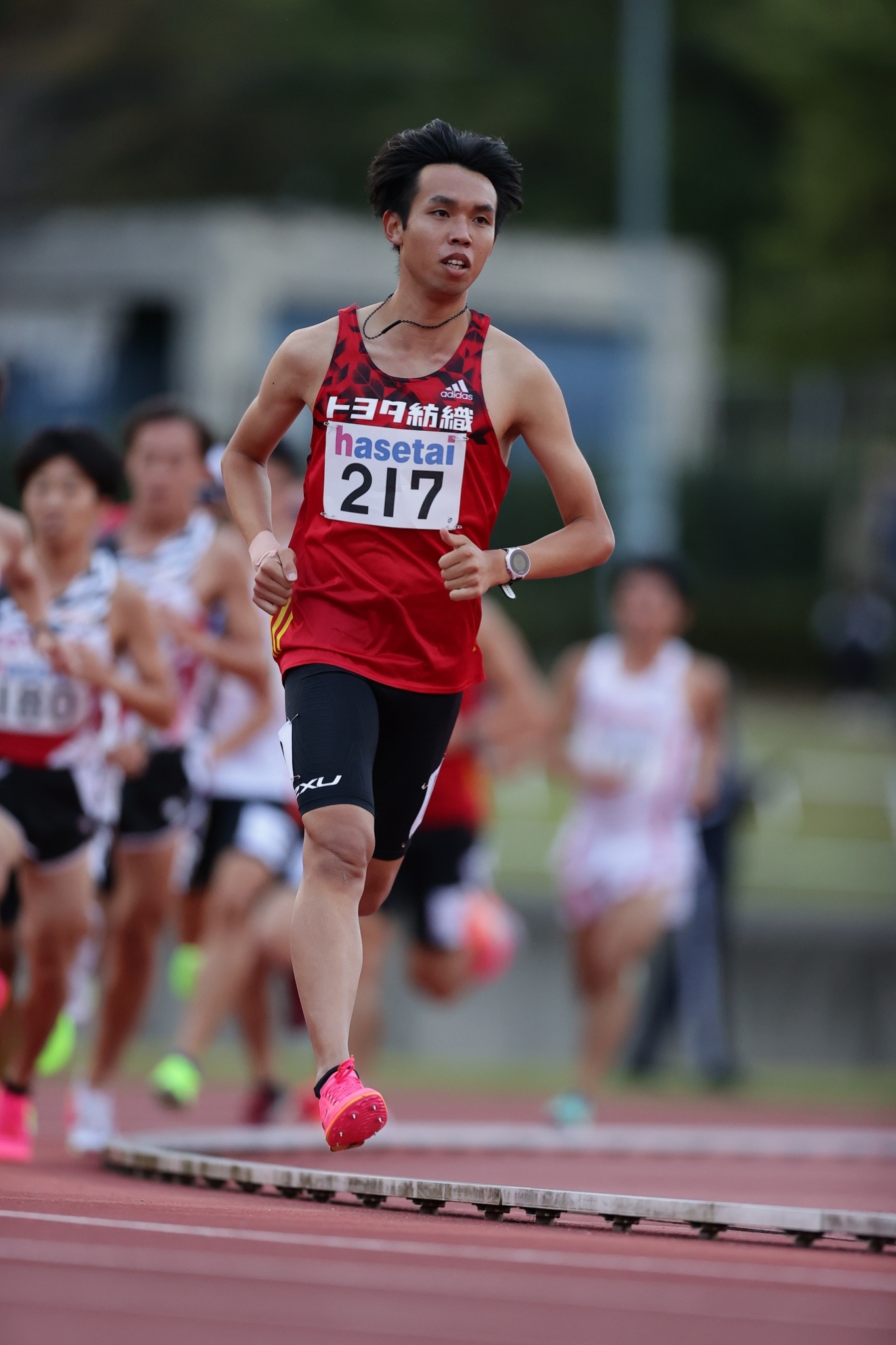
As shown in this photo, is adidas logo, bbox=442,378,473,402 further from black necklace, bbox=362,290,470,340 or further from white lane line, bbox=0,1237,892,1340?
white lane line, bbox=0,1237,892,1340

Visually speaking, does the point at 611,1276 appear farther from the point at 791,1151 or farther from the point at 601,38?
the point at 601,38

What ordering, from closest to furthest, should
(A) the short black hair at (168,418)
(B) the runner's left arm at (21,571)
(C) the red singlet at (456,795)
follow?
(B) the runner's left arm at (21,571), (A) the short black hair at (168,418), (C) the red singlet at (456,795)

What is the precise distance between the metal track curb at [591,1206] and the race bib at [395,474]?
1.58 m

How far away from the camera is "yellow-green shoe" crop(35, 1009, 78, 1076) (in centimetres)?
796

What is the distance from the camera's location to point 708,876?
48.2ft

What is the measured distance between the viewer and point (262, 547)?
6023mm

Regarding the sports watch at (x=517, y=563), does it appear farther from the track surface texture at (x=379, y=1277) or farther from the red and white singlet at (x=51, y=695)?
the red and white singlet at (x=51, y=695)

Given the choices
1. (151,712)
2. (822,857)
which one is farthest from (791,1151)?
(822,857)

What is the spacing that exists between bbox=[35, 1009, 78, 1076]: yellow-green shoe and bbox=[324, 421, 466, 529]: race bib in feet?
8.83

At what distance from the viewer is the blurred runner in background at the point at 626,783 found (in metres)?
10.9

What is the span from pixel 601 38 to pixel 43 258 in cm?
2025

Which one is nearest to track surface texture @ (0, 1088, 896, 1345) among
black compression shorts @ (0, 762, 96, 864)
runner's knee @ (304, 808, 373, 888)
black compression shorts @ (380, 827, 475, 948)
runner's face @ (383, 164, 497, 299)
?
runner's knee @ (304, 808, 373, 888)

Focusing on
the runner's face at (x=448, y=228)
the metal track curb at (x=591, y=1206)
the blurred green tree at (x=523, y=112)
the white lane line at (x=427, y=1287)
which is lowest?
the white lane line at (x=427, y=1287)

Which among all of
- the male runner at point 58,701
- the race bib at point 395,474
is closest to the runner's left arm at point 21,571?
the male runner at point 58,701
